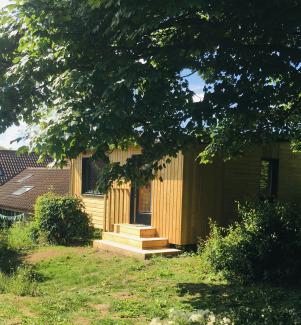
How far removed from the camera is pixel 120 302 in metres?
7.74

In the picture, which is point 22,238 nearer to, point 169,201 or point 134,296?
point 169,201

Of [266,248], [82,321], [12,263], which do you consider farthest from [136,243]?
[82,321]

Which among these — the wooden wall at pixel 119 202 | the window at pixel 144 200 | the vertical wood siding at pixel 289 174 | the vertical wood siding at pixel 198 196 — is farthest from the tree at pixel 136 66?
the vertical wood siding at pixel 289 174

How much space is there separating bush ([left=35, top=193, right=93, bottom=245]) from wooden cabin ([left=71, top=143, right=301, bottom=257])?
3.64 feet

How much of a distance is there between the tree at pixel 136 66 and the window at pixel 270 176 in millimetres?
7651

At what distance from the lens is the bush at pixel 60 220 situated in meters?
14.2

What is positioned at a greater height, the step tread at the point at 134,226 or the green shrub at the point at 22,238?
the step tread at the point at 134,226

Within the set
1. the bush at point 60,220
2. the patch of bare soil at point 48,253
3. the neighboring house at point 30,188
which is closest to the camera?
the patch of bare soil at point 48,253

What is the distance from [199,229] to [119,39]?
7.58 metres

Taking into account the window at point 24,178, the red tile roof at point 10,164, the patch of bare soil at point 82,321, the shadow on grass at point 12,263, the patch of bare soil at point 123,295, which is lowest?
the shadow on grass at point 12,263

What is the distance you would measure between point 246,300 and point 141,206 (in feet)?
24.0

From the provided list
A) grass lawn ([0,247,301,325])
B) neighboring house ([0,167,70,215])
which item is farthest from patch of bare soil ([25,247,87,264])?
neighboring house ([0,167,70,215])

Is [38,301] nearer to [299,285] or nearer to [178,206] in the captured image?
[299,285]

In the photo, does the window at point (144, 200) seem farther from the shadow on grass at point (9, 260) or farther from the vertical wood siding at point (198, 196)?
the shadow on grass at point (9, 260)
